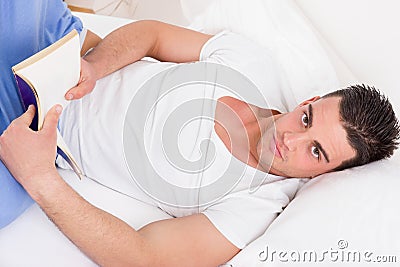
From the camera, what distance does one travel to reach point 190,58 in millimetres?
1428

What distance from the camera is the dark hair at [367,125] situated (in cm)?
123

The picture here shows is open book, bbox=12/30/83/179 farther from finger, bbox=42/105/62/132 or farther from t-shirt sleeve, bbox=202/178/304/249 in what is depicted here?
t-shirt sleeve, bbox=202/178/304/249

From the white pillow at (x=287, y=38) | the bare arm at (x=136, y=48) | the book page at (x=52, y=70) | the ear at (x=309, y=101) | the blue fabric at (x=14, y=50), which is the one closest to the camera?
the book page at (x=52, y=70)

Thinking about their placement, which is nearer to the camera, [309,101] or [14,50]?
[14,50]

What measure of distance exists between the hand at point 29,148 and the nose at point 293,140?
0.48 metres

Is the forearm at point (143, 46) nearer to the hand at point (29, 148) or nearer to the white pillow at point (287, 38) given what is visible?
the white pillow at point (287, 38)

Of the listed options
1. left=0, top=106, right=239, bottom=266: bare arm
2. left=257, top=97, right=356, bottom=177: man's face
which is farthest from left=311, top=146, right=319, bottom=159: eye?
left=0, top=106, right=239, bottom=266: bare arm

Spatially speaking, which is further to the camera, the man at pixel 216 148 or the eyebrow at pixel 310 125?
the eyebrow at pixel 310 125

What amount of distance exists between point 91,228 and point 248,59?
58 centimetres

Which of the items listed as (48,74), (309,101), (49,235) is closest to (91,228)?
(49,235)

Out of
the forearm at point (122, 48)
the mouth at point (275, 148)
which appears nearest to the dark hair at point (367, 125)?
the mouth at point (275, 148)

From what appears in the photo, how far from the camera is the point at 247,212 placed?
1.19 meters

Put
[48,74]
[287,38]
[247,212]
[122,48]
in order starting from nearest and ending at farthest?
1. [48,74]
2. [247,212]
3. [122,48]
4. [287,38]

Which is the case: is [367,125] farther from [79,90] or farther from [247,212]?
[79,90]
